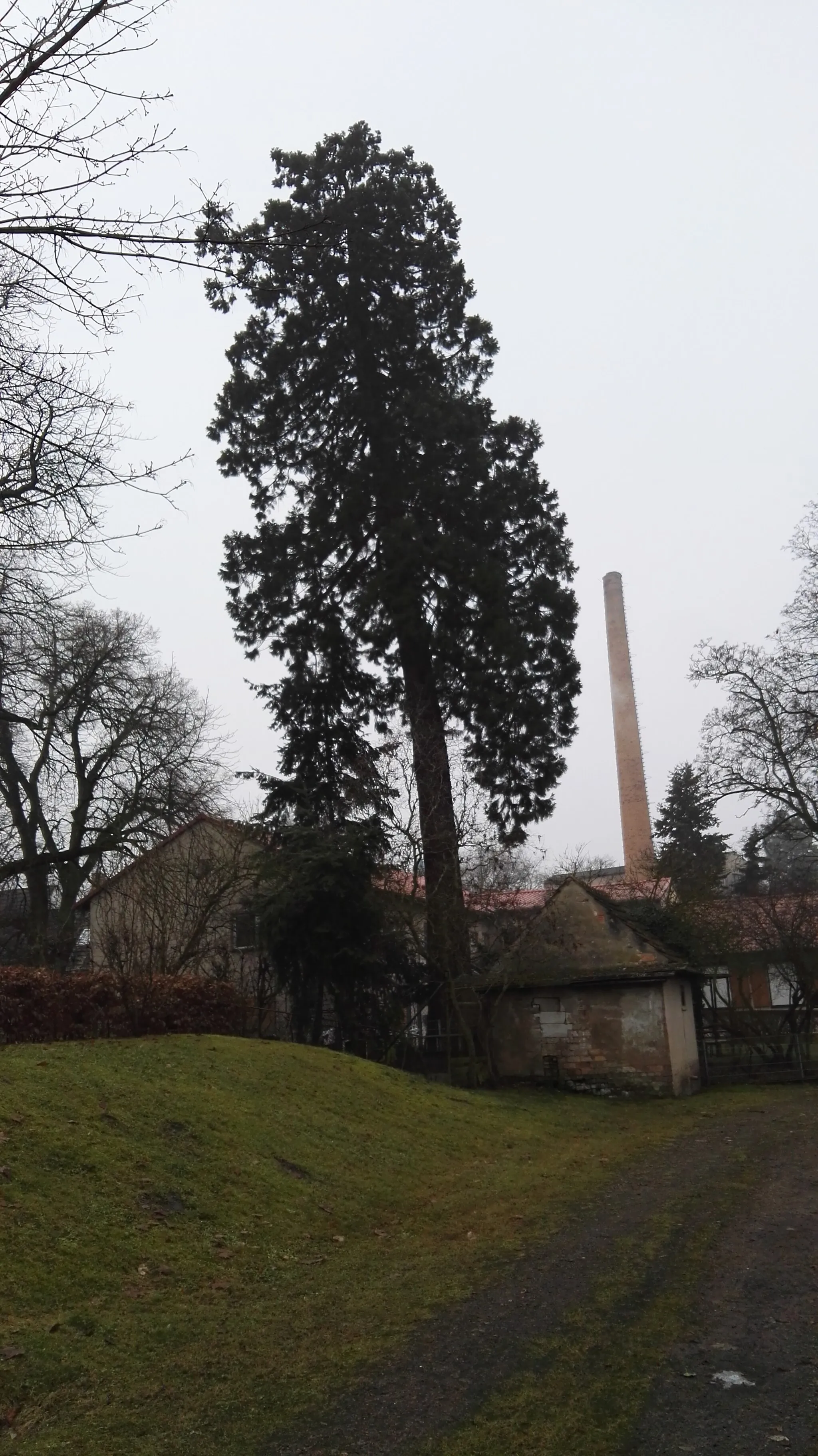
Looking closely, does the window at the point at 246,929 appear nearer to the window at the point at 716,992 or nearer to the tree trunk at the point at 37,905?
the tree trunk at the point at 37,905

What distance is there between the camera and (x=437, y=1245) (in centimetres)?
962


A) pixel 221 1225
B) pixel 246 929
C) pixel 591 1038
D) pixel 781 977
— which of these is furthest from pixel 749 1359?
pixel 781 977

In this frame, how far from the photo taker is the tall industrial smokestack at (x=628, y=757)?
47.4 metres

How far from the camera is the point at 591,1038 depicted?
23.2 metres

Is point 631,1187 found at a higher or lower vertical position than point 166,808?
lower

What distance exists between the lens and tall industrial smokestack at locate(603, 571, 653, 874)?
4738 cm

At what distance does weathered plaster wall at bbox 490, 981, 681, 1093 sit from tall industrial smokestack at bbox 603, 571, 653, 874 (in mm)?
23639

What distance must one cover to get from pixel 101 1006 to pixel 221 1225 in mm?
6283

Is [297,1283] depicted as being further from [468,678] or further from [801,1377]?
[468,678]

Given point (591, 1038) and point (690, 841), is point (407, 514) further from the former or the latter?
point (690, 841)

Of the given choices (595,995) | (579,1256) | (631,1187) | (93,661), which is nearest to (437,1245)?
(579,1256)

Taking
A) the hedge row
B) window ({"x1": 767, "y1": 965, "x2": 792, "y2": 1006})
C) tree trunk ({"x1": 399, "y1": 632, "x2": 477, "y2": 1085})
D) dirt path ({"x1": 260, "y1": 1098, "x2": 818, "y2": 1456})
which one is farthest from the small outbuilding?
dirt path ({"x1": 260, "y1": 1098, "x2": 818, "y2": 1456})

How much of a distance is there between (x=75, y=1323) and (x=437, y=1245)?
375 centimetres

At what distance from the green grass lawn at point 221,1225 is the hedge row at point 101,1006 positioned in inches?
37.6
